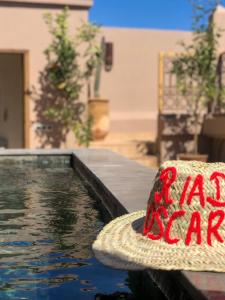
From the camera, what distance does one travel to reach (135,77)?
42.5ft

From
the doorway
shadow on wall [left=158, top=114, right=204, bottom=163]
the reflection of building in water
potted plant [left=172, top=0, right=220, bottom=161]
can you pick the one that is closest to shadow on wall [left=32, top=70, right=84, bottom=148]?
shadow on wall [left=158, top=114, right=204, bottom=163]

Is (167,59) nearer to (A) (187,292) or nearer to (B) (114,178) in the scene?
(B) (114,178)

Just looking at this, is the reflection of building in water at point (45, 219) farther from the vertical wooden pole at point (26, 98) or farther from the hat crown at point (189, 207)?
the vertical wooden pole at point (26, 98)

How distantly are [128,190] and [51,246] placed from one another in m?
1.18

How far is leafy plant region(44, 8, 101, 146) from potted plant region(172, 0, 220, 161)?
157cm

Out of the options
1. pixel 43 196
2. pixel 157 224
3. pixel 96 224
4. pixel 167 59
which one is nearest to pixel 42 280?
pixel 157 224

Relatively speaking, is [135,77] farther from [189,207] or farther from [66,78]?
[189,207]

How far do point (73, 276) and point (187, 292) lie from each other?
69cm

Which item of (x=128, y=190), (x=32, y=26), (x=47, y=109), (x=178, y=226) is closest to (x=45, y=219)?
(x=128, y=190)

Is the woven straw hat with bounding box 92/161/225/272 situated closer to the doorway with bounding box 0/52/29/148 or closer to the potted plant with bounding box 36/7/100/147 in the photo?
the potted plant with bounding box 36/7/100/147

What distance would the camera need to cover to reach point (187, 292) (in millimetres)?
Answer: 1966

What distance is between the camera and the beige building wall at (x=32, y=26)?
941 centimetres

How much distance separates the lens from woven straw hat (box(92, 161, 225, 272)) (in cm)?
221

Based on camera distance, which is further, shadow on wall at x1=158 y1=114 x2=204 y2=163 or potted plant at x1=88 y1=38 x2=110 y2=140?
potted plant at x1=88 y1=38 x2=110 y2=140
